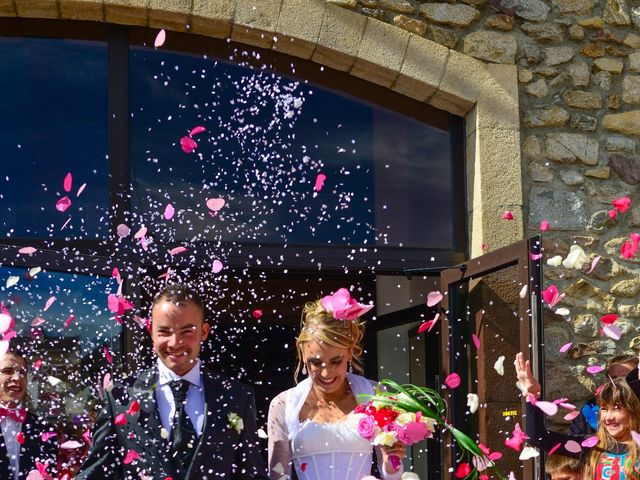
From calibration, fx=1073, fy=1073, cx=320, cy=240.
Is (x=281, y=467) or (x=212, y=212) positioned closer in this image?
(x=281, y=467)

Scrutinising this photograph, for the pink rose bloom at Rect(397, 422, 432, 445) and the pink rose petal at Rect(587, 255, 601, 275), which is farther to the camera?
the pink rose petal at Rect(587, 255, 601, 275)

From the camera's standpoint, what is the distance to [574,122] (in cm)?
550

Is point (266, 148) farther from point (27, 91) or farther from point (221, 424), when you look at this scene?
point (221, 424)

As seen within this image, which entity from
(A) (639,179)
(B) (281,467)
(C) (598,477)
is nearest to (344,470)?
(B) (281,467)

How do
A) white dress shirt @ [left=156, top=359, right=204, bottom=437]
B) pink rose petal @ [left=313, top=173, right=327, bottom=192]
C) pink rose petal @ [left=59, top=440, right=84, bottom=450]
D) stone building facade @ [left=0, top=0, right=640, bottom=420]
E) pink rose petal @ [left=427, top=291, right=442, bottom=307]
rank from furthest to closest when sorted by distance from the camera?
pink rose petal @ [left=313, top=173, right=327, bottom=192] < stone building facade @ [left=0, top=0, right=640, bottom=420] < pink rose petal @ [left=427, top=291, right=442, bottom=307] < pink rose petal @ [left=59, top=440, right=84, bottom=450] < white dress shirt @ [left=156, top=359, right=204, bottom=437]

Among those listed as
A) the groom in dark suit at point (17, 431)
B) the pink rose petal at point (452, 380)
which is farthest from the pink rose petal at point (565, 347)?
the groom in dark suit at point (17, 431)

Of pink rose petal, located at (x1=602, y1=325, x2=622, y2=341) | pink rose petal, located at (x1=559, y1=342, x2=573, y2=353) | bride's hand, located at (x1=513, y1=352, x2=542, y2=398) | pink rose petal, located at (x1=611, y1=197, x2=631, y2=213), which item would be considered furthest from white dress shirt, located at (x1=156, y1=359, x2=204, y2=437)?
pink rose petal, located at (x1=611, y1=197, x2=631, y2=213)

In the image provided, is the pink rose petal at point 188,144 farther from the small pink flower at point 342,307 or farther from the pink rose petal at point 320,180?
the small pink flower at point 342,307

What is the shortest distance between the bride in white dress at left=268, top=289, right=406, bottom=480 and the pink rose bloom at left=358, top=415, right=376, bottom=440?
0.11 meters

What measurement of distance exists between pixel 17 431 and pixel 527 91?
9.90 ft

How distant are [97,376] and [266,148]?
1407 mm

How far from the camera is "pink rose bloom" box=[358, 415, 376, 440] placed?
→ 12.0ft

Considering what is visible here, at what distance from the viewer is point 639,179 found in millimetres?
5496

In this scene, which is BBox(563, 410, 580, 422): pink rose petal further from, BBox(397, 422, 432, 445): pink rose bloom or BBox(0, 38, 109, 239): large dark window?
BBox(0, 38, 109, 239): large dark window
